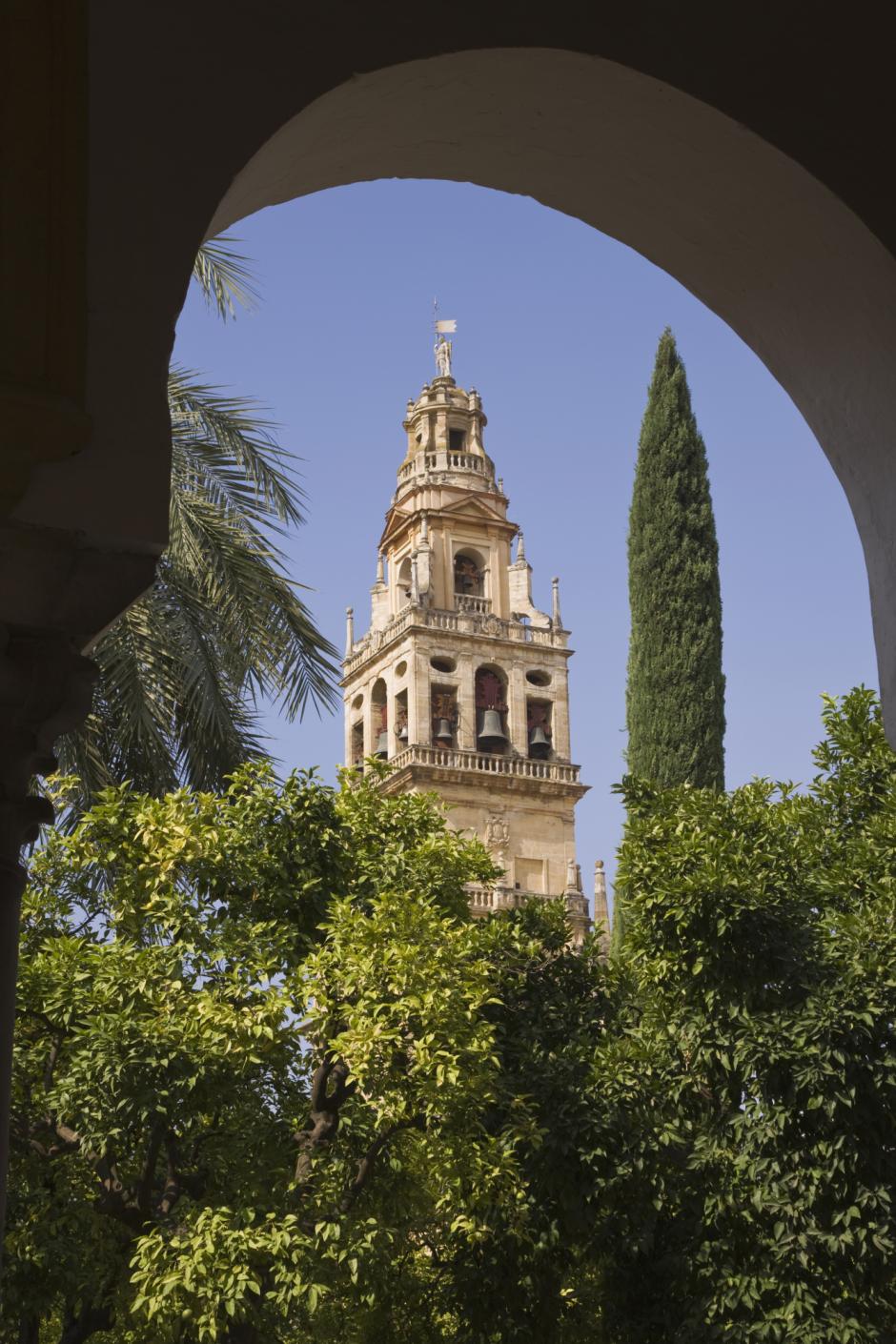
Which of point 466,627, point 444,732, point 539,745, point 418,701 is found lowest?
point 539,745

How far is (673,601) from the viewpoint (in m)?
27.2

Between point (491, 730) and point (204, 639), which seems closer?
point (204, 639)

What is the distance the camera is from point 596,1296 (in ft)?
37.5

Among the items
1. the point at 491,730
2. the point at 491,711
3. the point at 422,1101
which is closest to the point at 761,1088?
the point at 422,1101

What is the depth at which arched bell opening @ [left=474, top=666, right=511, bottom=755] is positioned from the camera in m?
45.3

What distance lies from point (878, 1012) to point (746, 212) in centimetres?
854

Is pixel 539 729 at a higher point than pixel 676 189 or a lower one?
higher

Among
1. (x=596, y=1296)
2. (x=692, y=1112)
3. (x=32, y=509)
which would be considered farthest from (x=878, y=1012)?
(x=32, y=509)

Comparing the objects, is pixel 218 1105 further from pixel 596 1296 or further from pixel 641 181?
pixel 641 181

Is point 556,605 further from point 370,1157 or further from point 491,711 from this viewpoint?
point 370,1157

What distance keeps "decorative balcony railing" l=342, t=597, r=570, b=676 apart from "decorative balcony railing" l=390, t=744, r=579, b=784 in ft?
12.0

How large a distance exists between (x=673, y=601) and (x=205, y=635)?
17191 mm

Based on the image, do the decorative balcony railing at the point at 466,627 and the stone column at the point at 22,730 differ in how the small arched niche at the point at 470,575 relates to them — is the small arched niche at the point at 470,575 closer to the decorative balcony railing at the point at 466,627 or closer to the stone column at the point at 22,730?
the decorative balcony railing at the point at 466,627

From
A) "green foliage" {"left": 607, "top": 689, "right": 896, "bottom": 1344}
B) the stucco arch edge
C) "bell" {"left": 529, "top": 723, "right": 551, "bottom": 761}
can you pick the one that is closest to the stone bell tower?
"bell" {"left": 529, "top": 723, "right": 551, "bottom": 761}
